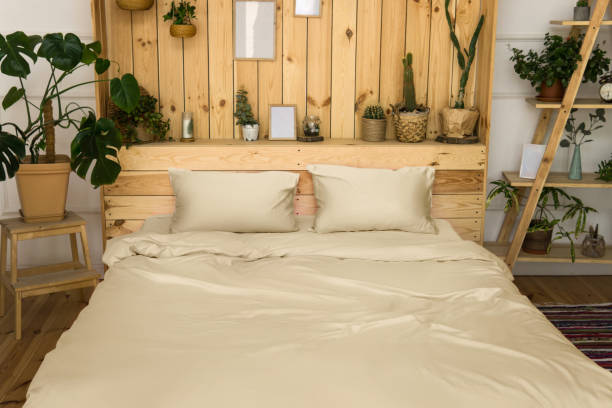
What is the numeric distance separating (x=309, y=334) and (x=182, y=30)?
6.46ft

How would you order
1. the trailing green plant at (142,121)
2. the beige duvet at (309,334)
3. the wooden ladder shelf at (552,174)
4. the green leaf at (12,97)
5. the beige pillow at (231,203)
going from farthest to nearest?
the trailing green plant at (142,121) < the wooden ladder shelf at (552,174) < the green leaf at (12,97) < the beige pillow at (231,203) < the beige duvet at (309,334)

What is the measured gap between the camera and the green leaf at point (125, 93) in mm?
2961

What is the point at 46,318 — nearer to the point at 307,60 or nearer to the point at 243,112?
the point at 243,112

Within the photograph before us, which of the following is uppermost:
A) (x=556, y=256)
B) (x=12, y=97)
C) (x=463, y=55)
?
(x=463, y=55)

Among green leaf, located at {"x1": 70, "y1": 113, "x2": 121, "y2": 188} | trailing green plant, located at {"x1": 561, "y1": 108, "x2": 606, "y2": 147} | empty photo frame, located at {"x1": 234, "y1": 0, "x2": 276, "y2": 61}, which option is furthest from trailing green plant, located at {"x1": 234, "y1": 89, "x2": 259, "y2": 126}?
trailing green plant, located at {"x1": 561, "y1": 108, "x2": 606, "y2": 147}

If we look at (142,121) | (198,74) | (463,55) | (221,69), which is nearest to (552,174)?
(463,55)

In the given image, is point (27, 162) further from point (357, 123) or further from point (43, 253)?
point (357, 123)

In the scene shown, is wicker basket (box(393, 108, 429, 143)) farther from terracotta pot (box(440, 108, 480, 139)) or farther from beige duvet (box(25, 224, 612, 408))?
beige duvet (box(25, 224, 612, 408))

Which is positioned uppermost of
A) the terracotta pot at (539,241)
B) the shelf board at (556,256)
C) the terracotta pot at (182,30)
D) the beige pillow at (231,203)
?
the terracotta pot at (182,30)

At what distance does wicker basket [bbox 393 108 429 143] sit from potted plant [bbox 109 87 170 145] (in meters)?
1.24

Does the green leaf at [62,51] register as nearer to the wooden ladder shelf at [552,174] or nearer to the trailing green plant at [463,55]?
the trailing green plant at [463,55]

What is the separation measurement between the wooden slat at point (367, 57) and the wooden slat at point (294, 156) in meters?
0.30

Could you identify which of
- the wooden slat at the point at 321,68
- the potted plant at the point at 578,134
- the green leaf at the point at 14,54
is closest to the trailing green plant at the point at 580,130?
the potted plant at the point at 578,134

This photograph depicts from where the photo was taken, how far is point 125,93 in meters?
2.97
